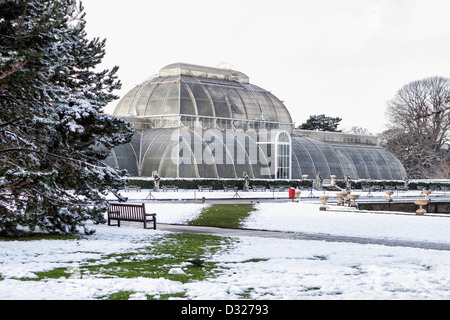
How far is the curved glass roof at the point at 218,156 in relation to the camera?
2402 inches

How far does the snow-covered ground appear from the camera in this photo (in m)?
10.1

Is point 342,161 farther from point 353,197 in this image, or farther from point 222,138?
point 353,197

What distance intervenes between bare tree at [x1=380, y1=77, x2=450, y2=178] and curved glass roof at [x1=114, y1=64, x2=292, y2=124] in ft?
65.9

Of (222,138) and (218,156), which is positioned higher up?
(222,138)

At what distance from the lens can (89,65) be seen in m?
20.8

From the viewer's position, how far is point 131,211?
23891 millimetres

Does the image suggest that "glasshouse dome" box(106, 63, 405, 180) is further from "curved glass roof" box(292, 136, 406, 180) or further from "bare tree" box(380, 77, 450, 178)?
"bare tree" box(380, 77, 450, 178)

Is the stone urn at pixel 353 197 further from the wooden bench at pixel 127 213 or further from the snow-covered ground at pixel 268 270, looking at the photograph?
the wooden bench at pixel 127 213

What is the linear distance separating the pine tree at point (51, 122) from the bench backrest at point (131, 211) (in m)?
2.99

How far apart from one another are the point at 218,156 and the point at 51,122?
152 feet

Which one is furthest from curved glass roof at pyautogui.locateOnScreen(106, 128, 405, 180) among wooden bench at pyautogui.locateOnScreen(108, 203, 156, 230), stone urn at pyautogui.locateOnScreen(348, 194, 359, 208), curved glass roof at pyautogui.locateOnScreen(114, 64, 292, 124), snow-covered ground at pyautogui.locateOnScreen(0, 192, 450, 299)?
snow-covered ground at pyautogui.locateOnScreen(0, 192, 450, 299)

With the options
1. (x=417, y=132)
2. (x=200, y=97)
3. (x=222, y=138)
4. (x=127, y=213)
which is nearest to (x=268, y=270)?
(x=127, y=213)

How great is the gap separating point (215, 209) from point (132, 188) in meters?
22.5

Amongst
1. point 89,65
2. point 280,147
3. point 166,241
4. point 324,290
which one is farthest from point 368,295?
point 280,147
